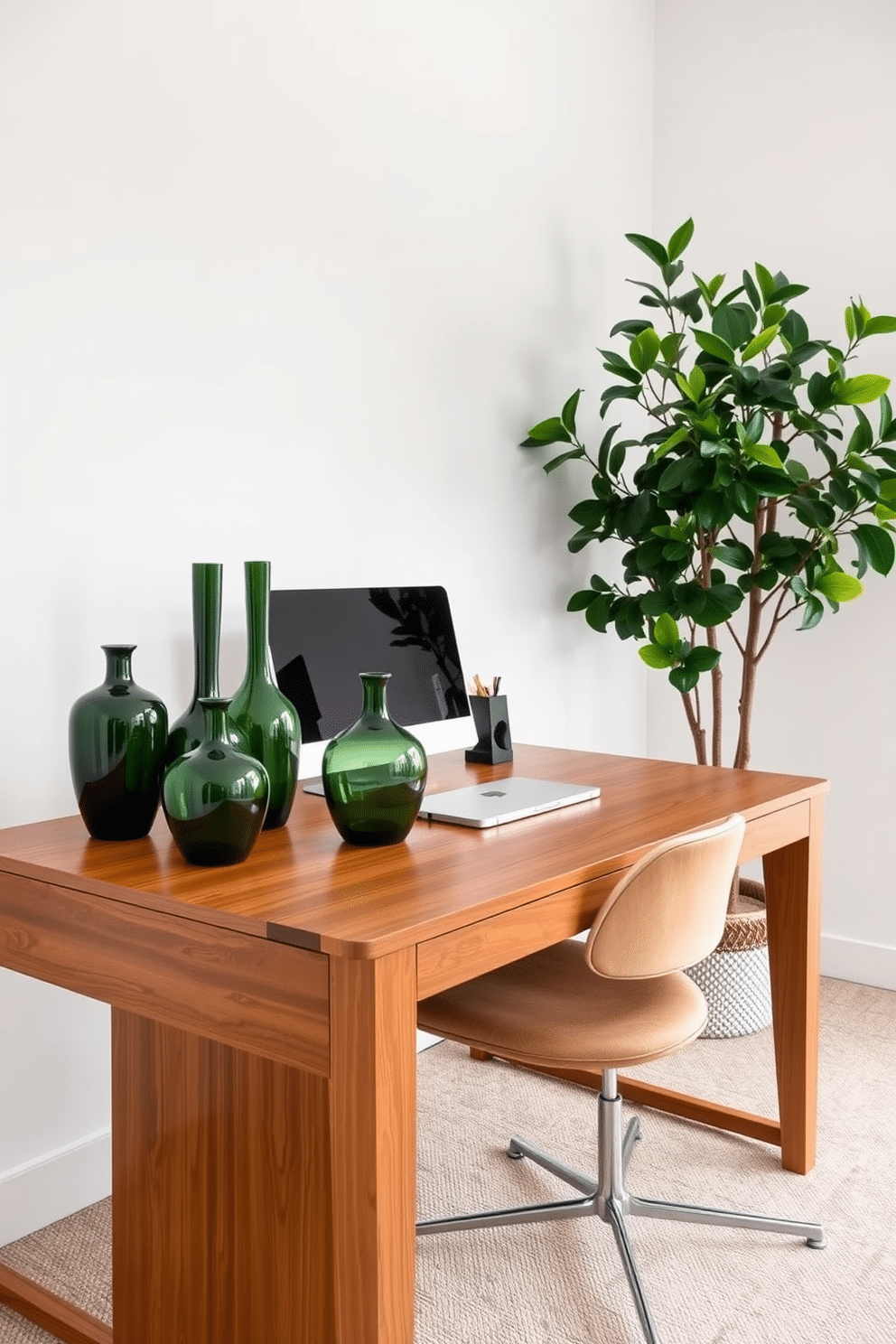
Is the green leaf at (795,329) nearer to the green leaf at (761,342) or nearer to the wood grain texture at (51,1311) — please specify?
the green leaf at (761,342)

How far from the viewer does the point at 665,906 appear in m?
1.58

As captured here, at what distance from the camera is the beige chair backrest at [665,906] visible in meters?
1.54

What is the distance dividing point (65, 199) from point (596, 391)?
1772 mm

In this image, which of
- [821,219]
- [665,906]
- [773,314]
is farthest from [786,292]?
[665,906]

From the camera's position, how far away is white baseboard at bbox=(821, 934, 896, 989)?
322cm

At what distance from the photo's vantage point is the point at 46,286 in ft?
6.32

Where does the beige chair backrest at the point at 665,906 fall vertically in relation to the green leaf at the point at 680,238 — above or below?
below

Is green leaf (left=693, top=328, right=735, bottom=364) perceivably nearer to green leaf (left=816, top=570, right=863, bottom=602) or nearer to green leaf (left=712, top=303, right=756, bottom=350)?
green leaf (left=712, top=303, right=756, bottom=350)

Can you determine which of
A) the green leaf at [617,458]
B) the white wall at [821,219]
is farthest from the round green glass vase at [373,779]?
the white wall at [821,219]

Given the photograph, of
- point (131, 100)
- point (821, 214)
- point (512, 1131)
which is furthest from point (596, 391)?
point (512, 1131)

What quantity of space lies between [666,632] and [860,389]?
2.36 feet

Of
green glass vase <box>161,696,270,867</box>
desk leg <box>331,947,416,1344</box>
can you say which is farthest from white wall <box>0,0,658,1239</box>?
desk leg <box>331,947,416,1344</box>

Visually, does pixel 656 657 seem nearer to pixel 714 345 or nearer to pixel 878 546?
pixel 878 546

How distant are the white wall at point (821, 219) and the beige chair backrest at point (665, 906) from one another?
174 centimetres
